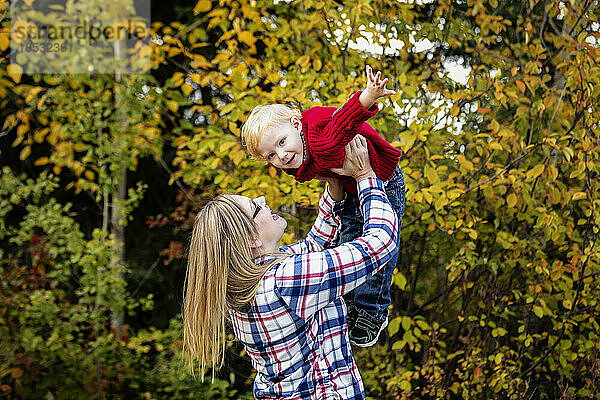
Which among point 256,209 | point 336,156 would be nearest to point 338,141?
point 336,156

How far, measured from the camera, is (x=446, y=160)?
286 centimetres

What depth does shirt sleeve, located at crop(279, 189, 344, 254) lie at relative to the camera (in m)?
1.53

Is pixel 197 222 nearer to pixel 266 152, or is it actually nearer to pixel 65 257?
pixel 266 152

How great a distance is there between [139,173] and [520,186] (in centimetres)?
317

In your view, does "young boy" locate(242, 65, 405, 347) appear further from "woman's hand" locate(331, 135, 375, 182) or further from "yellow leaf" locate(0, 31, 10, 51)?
"yellow leaf" locate(0, 31, 10, 51)

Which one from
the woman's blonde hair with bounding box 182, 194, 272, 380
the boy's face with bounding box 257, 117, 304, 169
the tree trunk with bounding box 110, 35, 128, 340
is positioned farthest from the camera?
the tree trunk with bounding box 110, 35, 128, 340

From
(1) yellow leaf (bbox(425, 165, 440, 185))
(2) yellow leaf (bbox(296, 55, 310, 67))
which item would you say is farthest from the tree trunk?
(1) yellow leaf (bbox(425, 165, 440, 185))

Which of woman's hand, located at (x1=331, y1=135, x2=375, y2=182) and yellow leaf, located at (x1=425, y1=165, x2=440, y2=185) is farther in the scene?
yellow leaf, located at (x1=425, y1=165, x2=440, y2=185)

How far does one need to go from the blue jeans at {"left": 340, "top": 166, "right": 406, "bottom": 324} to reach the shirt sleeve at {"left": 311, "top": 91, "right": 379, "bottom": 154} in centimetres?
21

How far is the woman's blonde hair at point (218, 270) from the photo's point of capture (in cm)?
134

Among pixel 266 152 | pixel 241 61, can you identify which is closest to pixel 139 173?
pixel 241 61

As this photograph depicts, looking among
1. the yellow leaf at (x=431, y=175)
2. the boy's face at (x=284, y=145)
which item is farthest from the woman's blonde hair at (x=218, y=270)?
the yellow leaf at (x=431, y=175)

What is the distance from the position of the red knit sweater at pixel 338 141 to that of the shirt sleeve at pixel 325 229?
0.24ft

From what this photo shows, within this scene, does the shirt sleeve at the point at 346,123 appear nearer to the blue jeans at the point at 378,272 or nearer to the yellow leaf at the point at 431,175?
the blue jeans at the point at 378,272
